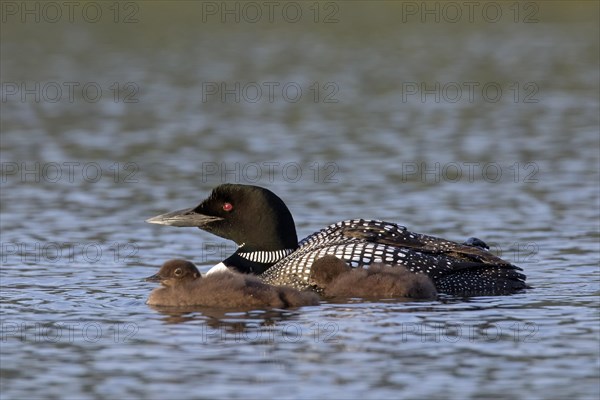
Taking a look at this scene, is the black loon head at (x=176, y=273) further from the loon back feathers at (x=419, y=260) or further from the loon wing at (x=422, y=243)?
the loon wing at (x=422, y=243)

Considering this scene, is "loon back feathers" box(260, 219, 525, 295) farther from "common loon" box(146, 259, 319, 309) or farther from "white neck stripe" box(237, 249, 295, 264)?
"common loon" box(146, 259, 319, 309)

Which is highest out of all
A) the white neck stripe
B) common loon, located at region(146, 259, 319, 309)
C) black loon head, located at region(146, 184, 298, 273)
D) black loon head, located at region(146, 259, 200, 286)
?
black loon head, located at region(146, 184, 298, 273)

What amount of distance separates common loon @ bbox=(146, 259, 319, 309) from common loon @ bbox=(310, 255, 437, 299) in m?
0.23

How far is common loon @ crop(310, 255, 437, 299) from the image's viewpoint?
7.84 m

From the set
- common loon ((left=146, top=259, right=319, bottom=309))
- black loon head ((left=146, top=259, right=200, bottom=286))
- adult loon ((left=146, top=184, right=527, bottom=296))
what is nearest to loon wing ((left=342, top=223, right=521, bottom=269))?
A: adult loon ((left=146, top=184, right=527, bottom=296))

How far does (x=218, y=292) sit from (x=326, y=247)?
847mm

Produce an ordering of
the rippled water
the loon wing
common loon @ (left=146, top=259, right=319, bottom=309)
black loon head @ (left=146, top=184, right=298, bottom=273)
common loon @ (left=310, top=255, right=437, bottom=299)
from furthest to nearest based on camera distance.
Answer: black loon head @ (left=146, top=184, right=298, bottom=273) → the loon wing → common loon @ (left=310, top=255, right=437, bottom=299) → common loon @ (left=146, top=259, right=319, bottom=309) → the rippled water

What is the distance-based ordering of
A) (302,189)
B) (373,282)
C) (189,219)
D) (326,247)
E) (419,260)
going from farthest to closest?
(302,189), (189,219), (326,247), (419,260), (373,282)

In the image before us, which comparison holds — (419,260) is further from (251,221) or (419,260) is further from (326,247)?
(251,221)

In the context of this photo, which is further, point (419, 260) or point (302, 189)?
point (302, 189)

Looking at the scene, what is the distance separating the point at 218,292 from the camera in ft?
25.3

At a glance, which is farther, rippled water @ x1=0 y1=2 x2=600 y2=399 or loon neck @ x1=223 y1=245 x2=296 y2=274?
loon neck @ x1=223 y1=245 x2=296 y2=274

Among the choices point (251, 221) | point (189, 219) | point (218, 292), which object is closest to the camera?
point (218, 292)

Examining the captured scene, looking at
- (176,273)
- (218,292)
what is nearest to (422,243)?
(218,292)
